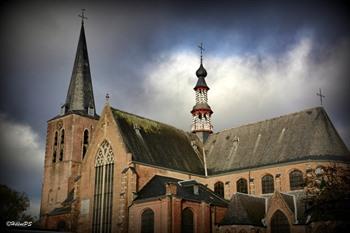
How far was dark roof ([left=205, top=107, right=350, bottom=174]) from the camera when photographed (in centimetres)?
4528

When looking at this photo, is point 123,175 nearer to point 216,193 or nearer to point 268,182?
point 216,193

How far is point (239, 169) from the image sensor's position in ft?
164

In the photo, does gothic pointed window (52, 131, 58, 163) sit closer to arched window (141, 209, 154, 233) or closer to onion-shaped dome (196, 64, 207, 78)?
onion-shaped dome (196, 64, 207, 78)

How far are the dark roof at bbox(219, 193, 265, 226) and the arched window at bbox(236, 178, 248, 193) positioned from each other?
18.3 ft

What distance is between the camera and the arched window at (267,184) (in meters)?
47.1

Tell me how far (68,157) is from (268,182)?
1035 inches

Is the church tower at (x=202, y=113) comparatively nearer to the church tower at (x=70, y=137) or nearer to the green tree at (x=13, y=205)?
the church tower at (x=70, y=137)

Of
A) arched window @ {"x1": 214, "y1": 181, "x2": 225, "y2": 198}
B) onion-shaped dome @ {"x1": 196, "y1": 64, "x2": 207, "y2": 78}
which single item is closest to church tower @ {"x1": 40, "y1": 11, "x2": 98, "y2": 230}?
onion-shaped dome @ {"x1": 196, "y1": 64, "x2": 207, "y2": 78}

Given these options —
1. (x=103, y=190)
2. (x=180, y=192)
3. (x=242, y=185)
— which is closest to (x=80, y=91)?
(x=103, y=190)

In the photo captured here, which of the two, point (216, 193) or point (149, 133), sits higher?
point (149, 133)

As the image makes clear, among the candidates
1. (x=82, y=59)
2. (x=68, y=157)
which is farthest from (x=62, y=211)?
(x=82, y=59)

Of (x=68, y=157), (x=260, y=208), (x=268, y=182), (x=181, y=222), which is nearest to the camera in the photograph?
(x=181, y=222)

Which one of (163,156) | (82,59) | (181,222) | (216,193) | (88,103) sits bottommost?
(181,222)

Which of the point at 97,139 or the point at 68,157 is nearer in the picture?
the point at 97,139
